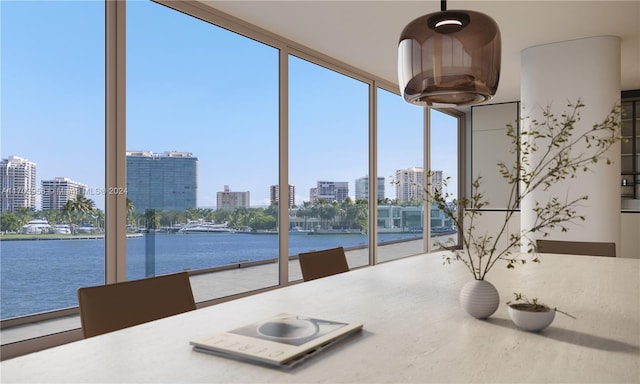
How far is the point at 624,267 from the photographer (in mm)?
2469

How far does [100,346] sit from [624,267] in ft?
7.93

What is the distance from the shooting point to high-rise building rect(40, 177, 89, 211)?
10.7 ft

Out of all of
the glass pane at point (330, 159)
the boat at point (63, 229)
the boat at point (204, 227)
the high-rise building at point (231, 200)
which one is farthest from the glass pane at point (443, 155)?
the boat at point (63, 229)

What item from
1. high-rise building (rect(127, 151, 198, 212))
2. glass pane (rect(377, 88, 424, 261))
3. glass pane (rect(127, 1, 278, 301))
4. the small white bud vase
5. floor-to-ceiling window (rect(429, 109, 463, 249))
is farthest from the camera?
floor-to-ceiling window (rect(429, 109, 463, 249))

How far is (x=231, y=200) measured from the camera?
4.83 m

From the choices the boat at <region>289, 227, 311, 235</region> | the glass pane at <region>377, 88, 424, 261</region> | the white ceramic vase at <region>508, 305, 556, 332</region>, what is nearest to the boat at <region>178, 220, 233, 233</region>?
the boat at <region>289, 227, 311, 235</region>

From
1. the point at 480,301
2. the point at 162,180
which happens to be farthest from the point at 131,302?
the point at 162,180

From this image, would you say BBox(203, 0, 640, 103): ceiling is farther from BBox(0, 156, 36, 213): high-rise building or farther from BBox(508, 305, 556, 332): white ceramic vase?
BBox(508, 305, 556, 332): white ceramic vase

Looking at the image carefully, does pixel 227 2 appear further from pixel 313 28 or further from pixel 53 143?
pixel 53 143

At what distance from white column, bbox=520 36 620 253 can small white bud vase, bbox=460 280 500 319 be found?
12.4ft

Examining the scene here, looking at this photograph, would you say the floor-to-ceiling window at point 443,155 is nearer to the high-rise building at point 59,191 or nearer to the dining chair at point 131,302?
the high-rise building at point 59,191

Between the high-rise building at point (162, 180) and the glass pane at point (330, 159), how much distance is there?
1379 millimetres

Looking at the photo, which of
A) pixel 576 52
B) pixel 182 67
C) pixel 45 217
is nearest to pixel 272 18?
pixel 182 67

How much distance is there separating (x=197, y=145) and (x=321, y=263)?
2582 millimetres
